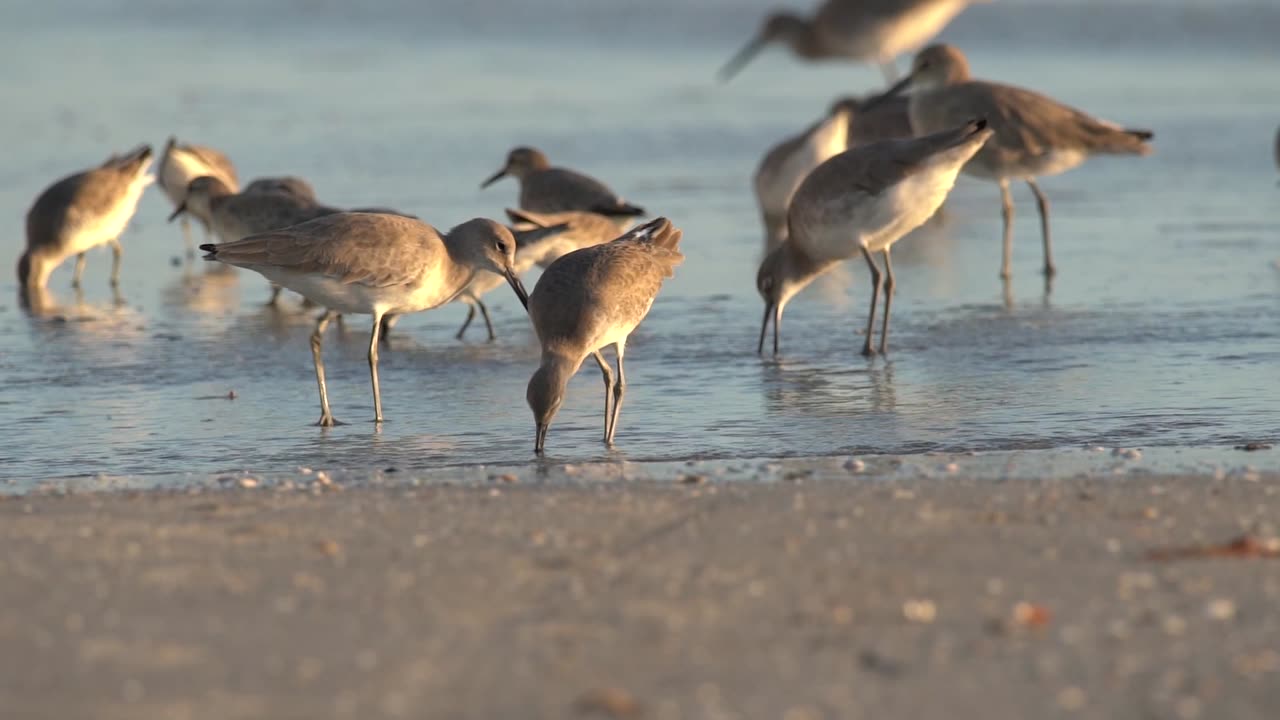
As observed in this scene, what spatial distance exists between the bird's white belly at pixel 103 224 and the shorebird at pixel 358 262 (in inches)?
181

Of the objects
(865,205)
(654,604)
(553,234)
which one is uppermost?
(865,205)

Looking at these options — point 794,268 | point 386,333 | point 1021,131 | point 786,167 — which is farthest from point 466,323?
point 786,167

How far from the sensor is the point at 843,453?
6887mm

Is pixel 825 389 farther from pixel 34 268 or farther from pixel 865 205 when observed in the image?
pixel 34 268

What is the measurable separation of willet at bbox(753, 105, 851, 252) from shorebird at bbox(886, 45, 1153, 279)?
6.33 ft

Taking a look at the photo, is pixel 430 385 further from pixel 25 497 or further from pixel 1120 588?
pixel 1120 588

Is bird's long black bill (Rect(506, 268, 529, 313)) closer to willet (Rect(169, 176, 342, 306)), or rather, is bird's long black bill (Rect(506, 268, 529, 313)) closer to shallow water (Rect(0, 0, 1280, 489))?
shallow water (Rect(0, 0, 1280, 489))

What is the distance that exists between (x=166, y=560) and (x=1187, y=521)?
293cm

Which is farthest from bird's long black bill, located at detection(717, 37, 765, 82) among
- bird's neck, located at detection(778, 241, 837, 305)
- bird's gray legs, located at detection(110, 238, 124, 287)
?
bird's neck, located at detection(778, 241, 837, 305)

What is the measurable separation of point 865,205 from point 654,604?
4868 millimetres

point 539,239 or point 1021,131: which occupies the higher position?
point 1021,131

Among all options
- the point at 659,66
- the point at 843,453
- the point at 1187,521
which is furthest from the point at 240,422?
the point at 659,66

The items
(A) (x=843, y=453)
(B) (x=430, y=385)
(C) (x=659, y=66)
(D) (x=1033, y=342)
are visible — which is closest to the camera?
(A) (x=843, y=453)

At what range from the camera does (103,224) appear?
40.7 feet
